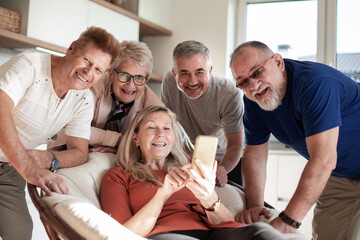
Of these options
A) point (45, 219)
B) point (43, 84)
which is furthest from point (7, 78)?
point (45, 219)

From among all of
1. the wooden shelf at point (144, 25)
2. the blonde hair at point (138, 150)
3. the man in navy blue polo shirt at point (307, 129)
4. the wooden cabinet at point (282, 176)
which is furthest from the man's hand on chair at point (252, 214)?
the wooden shelf at point (144, 25)

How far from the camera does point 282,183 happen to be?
170 inches

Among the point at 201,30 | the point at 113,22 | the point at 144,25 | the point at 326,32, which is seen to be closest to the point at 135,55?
the point at 113,22

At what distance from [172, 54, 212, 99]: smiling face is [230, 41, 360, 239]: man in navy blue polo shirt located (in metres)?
Answer: 0.37

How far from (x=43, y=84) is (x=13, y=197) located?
62 centimetres

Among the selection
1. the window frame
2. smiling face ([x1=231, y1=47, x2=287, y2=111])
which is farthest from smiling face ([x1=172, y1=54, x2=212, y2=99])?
the window frame

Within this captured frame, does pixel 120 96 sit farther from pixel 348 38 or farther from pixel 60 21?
pixel 348 38

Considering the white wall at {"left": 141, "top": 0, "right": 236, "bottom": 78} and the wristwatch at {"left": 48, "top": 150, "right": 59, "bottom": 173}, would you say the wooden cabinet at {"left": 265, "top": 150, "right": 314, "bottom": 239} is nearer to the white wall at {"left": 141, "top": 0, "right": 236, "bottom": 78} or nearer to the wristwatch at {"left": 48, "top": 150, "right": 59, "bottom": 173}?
the white wall at {"left": 141, "top": 0, "right": 236, "bottom": 78}

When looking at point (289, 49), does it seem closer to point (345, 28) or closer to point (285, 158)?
point (345, 28)

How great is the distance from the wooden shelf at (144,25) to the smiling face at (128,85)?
72.2 inches

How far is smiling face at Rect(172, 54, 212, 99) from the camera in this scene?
2.40m

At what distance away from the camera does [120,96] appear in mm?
2238

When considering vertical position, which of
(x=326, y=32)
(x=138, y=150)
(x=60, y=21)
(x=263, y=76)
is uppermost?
(x=326, y=32)

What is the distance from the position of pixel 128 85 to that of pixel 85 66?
0.40m
